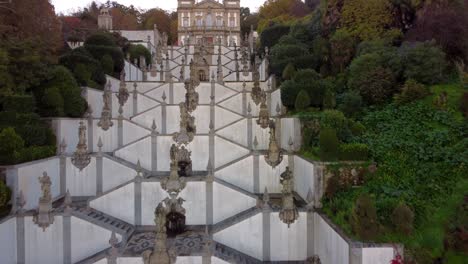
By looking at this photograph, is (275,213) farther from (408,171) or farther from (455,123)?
(455,123)

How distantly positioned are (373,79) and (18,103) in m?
16.6

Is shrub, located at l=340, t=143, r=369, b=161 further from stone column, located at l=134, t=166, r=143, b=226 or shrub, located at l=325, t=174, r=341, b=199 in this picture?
stone column, located at l=134, t=166, r=143, b=226

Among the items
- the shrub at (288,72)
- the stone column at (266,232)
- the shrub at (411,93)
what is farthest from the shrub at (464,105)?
the shrub at (288,72)

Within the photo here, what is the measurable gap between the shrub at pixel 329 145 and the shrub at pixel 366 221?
4465mm

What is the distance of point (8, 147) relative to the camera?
15.9 m

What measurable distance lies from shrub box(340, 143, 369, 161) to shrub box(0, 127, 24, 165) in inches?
481

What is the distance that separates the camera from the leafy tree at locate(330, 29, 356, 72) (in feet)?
85.0

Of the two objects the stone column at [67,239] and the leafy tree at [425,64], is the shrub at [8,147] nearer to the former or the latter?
the stone column at [67,239]

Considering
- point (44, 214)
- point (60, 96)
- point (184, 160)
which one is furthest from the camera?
point (60, 96)

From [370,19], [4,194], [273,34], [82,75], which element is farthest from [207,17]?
[4,194]

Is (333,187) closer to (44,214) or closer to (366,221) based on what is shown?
(366,221)

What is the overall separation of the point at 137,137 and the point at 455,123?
51.9 feet

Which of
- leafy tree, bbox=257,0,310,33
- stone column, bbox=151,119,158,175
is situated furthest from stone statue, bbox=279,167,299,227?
leafy tree, bbox=257,0,310,33

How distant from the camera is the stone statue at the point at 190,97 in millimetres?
25562
